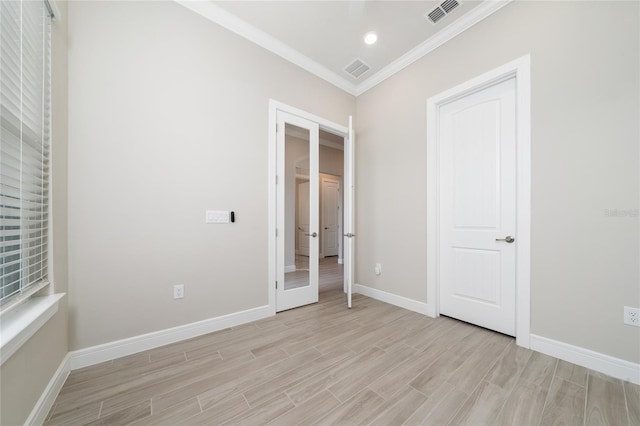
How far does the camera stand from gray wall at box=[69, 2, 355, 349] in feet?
5.80

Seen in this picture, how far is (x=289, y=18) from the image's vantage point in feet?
7.91

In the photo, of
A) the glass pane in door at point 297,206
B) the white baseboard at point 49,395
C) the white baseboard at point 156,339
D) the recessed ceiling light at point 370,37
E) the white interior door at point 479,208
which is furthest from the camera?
the glass pane in door at point 297,206

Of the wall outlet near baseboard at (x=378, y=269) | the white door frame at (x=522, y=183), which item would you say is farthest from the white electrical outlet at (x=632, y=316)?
the wall outlet near baseboard at (x=378, y=269)

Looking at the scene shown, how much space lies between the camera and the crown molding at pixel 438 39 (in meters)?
2.23

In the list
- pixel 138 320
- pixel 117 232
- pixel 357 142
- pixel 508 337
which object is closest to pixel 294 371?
pixel 138 320

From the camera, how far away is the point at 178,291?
6.95 feet

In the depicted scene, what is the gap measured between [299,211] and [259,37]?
2.02 m

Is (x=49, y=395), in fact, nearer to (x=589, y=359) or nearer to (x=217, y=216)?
(x=217, y=216)

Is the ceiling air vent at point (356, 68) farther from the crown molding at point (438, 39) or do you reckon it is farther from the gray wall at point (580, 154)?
the gray wall at point (580, 154)

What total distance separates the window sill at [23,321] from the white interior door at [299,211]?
1.85 meters

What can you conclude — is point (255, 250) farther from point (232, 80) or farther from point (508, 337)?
point (508, 337)

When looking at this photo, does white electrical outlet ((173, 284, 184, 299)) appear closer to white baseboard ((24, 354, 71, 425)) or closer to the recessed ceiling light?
white baseboard ((24, 354, 71, 425))

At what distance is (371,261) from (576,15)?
9.68ft

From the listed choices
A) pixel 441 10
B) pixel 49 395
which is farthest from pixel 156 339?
pixel 441 10
